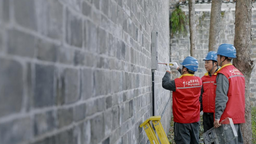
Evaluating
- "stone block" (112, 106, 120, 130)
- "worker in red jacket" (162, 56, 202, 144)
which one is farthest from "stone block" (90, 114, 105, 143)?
"worker in red jacket" (162, 56, 202, 144)

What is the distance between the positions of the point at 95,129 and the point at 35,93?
96 centimetres

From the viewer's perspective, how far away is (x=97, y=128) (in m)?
2.21

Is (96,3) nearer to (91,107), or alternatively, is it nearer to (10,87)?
(91,107)

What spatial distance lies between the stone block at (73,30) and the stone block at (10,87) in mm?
536

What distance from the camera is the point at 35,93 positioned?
1.28 metres

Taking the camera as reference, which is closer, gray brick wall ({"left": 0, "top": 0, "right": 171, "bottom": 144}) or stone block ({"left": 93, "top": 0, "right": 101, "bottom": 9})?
gray brick wall ({"left": 0, "top": 0, "right": 171, "bottom": 144})

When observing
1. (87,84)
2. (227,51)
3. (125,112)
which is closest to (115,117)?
(125,112)

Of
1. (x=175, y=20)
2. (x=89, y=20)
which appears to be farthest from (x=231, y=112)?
(x=175, y=20)

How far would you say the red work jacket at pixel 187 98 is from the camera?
224 inches

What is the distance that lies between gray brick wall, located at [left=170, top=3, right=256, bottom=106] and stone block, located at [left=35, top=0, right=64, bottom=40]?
1479 cm

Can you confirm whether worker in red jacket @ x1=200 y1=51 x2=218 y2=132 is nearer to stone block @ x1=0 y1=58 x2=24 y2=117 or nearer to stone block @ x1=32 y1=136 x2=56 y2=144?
stone block @ x1=32 y1=136 x2=56 y2=144

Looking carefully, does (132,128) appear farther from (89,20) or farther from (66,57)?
(66,57)

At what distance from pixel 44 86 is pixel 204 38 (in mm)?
15781

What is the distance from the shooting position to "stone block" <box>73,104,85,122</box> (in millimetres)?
1781
